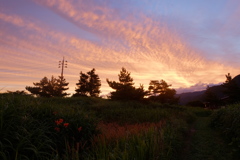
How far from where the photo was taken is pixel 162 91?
35.4 m

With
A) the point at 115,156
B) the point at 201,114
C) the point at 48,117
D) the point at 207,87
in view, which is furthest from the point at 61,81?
the point at 115,156

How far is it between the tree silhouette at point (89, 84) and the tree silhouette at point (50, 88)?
12.3 feet

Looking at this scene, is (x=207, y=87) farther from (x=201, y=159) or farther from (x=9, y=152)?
(x=9, y=152)

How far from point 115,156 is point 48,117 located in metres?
3.30

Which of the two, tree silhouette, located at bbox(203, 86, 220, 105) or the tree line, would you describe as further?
tree silhouette, located at bbox(203, 86, 220, 105)

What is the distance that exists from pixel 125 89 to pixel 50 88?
2520cm

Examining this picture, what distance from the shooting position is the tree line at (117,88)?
26859 mm

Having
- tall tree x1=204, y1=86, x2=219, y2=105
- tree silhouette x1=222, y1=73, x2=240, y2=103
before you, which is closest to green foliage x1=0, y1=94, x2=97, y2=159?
tree silhouette x1=222, y1=73, x2=240, y2=103

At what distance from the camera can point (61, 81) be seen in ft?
148

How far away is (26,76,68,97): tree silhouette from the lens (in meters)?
44.0

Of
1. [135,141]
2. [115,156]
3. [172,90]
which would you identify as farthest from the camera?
[172,90]

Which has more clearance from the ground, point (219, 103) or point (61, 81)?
point (61, 81)

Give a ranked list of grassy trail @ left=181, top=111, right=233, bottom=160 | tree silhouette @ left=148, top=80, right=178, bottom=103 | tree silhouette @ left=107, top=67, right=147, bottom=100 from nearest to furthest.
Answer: grassy trail @ left=181, top=111, right=233, bottom=160 → tree silhouette @ left=107, top=67, right=147, bottom=100 → tree silhouette @ left=148, top=80, right=178, bottom=103

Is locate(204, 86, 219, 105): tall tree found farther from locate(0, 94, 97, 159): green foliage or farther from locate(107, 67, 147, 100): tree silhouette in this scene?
locate(0, 94, 97, 159): green foliage
